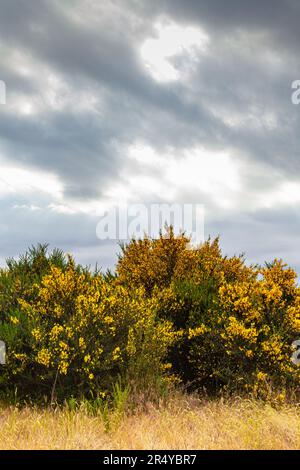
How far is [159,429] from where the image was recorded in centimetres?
831

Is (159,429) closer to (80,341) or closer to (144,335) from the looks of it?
(80,341)

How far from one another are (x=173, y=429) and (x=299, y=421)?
2.09 m


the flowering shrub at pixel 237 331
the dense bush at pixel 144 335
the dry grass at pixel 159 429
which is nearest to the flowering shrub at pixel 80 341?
the dense bush at pixel 144 335

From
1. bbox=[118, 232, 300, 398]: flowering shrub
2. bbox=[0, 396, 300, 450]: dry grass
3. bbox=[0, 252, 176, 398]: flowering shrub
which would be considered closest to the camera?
bbox=[0, 396, 300, 450]: dry grass

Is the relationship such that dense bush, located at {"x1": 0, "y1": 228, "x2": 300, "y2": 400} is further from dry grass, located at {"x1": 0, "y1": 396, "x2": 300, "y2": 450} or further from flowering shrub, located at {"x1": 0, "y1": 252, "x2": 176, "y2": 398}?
dry grass, located at {"x1": 0, "y1": 396, "x2": 300, "y2": 450}

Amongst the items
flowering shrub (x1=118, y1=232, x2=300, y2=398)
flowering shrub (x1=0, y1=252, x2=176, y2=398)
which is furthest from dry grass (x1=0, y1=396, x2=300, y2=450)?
flowering shrub (x1=118, y1=232, x2=300, y2=398)

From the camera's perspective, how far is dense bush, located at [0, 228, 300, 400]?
9812 millimetres

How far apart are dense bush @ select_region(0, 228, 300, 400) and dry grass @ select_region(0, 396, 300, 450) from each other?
768 millimetres

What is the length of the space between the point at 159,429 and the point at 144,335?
259 cm

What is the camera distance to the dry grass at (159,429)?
7848 mm

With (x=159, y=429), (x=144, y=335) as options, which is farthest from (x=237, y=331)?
(x=159, y=429)

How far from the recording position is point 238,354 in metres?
10.9
